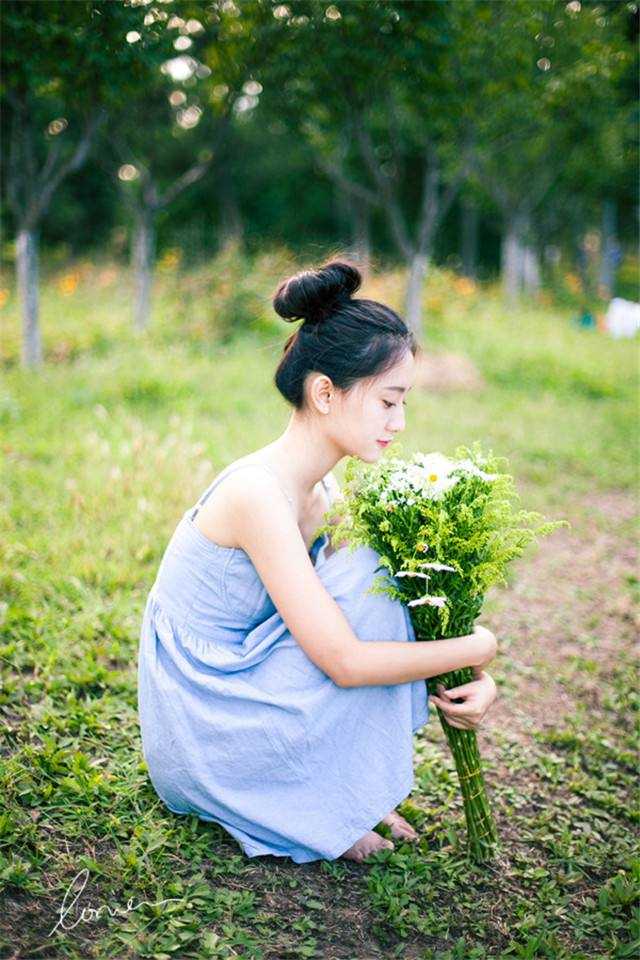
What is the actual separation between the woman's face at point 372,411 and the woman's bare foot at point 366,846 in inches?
45.2

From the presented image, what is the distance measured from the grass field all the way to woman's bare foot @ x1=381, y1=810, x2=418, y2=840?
0.11ft

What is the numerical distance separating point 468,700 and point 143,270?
9355 mm

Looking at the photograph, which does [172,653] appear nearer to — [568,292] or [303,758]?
[303,758]

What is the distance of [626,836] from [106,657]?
6.73 feet

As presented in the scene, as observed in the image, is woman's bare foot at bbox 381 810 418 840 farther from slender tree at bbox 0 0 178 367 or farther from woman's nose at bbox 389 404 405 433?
slender tree at bbox 0 0 178 367

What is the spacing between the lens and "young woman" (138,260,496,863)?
A: 87.8 inches

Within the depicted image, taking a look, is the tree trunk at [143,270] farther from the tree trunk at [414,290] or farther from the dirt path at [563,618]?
the dirt path at [563,618]

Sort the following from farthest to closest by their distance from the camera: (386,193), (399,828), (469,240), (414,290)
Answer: (469,240)
(414,290)
(386,193)
(399,828)

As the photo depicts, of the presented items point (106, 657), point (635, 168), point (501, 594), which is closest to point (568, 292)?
point (635, 168)

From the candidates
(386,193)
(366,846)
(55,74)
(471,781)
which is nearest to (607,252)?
(386,193)

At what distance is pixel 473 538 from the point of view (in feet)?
7.34

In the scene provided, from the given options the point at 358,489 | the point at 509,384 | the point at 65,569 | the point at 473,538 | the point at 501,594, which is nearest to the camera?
the point at 473,538

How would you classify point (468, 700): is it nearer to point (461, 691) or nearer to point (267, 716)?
point (461, 691)

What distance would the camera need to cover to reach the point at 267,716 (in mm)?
2250
